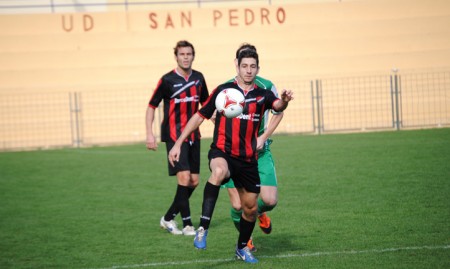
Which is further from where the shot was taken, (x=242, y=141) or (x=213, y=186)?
(x=242, y=141)

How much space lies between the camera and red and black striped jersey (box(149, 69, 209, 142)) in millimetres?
9828

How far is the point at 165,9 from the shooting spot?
2712 cm


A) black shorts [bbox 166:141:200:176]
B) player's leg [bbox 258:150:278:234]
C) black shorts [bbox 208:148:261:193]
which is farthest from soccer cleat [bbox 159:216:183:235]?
black shorts [bbox 208:148:261:193]

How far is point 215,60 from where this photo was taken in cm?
2652

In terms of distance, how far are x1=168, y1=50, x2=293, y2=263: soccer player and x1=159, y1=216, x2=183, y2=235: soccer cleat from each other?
2.28 meters

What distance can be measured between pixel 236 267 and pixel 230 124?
1428 millimetres

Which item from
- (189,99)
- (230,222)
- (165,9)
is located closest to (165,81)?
(189,99)

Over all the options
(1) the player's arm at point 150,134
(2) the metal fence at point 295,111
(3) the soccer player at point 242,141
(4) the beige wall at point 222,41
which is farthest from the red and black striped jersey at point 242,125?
(4) the beige wall at point 222,41

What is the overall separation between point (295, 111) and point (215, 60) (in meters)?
3.72

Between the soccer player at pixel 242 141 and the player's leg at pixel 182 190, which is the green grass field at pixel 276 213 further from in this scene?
the soccer player at pixel 242 141

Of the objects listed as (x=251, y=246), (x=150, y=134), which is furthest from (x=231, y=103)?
(x=150, y=134)

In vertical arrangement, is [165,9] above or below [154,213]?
above

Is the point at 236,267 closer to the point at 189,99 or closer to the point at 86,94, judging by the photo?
the point at 189,99

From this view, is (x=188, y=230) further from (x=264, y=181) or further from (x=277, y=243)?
(x=264, y=181)
